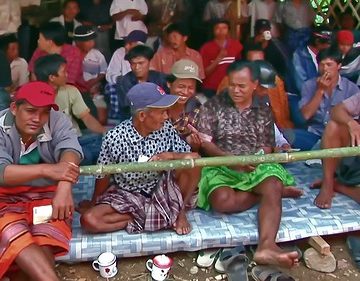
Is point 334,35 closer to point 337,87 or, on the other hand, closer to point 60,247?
point 337,87

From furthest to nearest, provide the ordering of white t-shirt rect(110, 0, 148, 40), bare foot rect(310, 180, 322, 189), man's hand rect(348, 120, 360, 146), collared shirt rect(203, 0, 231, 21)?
1. collared shirt rect(203, 0, 231, 21)
2. white t-shirt rect(110, 0, 148, 40)
3. bare foot rect(310, 180, 322, 189)
4. man's hand rect(348, 120, 360, 146)

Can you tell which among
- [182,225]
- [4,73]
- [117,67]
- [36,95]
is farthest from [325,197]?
[4,73]

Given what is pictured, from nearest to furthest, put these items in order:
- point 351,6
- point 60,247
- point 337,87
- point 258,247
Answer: point 60,247 < point 258,247 < point 337,87 < point 351,6

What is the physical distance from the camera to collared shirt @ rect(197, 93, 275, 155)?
11.1ft

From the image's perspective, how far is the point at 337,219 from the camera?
321 centimetres

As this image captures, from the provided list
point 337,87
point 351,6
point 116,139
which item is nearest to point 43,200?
point 116,139

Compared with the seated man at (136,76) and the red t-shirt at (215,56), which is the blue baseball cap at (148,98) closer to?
the seated man at (136,76)

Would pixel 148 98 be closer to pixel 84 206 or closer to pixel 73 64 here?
pixel 84 206

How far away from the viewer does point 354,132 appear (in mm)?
3150

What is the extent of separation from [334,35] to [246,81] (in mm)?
1648

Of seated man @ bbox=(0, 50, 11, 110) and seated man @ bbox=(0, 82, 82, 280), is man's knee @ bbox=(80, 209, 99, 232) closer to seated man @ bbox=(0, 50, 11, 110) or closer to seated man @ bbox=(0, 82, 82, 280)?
seated man @ bbox=(0, 82, 82, 280)

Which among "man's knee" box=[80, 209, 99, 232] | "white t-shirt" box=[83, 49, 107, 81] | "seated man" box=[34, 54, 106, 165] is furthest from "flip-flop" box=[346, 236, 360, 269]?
"white t-shirt" box=[83, 49, 107, 81]

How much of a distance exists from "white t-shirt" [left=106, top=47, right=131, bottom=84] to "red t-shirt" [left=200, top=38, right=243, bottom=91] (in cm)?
60

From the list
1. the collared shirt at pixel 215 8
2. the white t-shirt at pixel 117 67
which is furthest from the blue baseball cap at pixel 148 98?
the collared shirt at pixel 215 8
